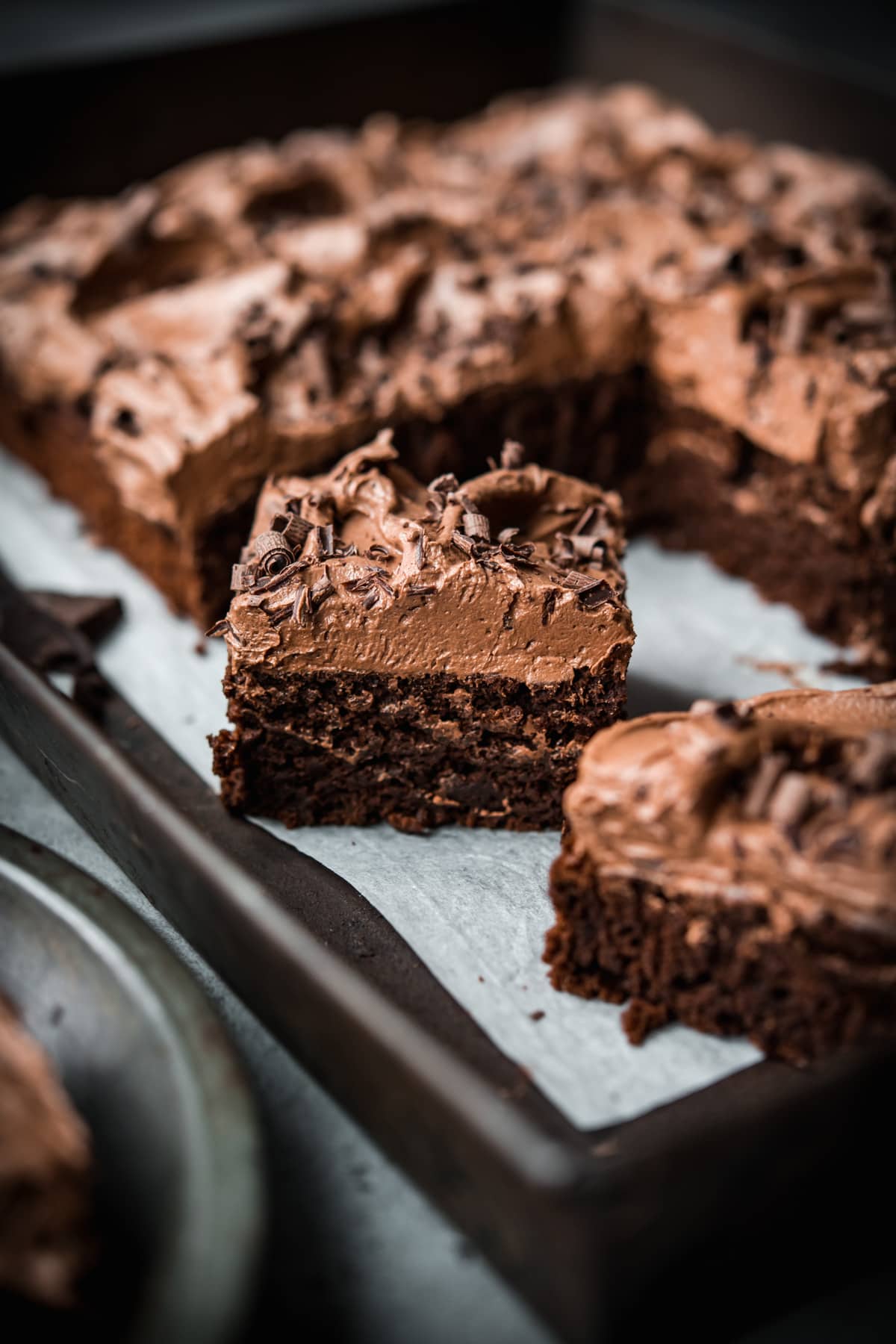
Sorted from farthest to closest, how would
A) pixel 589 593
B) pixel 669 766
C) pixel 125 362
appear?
pixel 125 362
pixel 589 593
pixel 669 766

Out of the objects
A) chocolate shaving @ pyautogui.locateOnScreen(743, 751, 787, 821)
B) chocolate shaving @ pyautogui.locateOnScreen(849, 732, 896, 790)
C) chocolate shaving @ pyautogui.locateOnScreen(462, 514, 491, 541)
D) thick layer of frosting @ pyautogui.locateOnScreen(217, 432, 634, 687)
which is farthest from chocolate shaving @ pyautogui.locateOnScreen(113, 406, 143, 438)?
chocolate shaving @ pyautogui.locateOnScreen(849, 732, 896, 790)

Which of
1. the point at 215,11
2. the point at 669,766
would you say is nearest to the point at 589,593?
the point at 669,766

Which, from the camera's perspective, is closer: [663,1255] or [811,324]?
[663,1255]

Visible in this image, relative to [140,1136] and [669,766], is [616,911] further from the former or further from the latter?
[140,1136]

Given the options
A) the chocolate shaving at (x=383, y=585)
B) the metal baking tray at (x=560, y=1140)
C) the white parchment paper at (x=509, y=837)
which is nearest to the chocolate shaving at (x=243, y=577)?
the chocolate shaving at (x=383, y=585)

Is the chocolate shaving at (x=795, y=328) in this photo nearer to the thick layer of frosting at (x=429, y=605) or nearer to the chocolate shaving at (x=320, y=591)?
the thick layer of frosting at (x=429, y=605)

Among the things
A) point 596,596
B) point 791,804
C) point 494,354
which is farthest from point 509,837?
point 494,354
